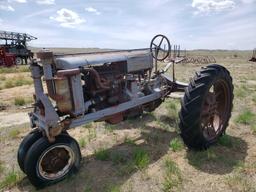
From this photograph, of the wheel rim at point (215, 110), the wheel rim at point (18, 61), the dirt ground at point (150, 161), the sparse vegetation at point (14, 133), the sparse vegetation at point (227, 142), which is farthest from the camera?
the wheel rim at point (18, 61)

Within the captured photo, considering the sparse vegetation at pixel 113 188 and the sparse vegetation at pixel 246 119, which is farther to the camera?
the sparse vegetation at pixel 246 119

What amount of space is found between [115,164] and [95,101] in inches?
40.2

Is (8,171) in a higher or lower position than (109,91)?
lower

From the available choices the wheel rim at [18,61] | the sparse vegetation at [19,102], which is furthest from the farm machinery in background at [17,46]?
the sparse vegetation at [19,102]

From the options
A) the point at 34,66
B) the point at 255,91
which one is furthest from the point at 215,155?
the point at 255,91

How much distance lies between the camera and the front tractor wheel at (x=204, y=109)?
4.53 m

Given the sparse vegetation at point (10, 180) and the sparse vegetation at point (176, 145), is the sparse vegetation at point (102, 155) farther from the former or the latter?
the sparse vegetation at point (10, 180)

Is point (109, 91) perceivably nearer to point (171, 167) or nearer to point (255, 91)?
point (171, 167)

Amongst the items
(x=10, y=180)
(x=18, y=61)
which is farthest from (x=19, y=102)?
(x=18, y=61)

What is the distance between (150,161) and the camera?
4.67 m

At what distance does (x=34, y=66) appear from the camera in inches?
163

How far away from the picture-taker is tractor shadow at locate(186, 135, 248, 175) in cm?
431

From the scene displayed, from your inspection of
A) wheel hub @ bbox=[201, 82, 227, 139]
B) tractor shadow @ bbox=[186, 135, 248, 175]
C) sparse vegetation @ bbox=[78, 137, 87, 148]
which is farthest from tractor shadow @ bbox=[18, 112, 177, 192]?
wheel hub @ bbox=[201, 82, 227, 139]

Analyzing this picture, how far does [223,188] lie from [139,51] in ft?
9.45
